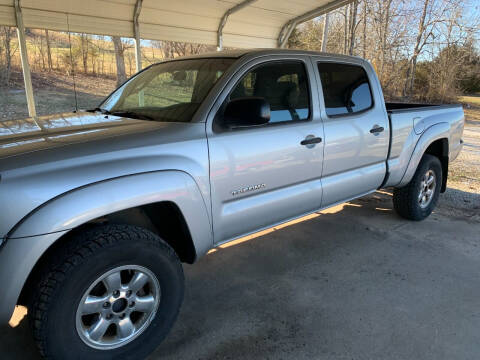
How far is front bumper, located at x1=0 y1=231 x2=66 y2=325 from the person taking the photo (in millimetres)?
1749

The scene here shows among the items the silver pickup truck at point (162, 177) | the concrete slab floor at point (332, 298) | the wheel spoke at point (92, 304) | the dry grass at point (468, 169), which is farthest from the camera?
the dry grass at point (468, 169)

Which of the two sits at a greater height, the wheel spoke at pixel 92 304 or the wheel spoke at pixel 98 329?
the wheel spoke at pixel 92 304

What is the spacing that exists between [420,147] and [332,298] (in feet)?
7.31

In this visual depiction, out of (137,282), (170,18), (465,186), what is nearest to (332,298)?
(137,282)

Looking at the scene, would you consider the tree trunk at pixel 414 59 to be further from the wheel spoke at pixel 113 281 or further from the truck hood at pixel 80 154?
the wheel spoke at pixel 113 281

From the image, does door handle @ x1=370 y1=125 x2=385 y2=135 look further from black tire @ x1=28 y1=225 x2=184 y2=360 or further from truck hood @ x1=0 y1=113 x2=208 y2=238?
black tire @ x1=28 y1=225 x2=184 y2=360

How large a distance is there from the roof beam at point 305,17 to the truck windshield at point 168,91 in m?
6.70

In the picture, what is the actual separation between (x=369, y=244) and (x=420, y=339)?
1.56m

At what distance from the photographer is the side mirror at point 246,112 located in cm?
250

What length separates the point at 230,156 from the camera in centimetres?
258

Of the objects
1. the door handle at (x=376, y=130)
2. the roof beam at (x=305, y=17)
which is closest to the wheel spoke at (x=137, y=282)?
the door handle at (x=376, y=130)

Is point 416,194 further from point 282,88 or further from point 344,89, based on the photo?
point 282,88

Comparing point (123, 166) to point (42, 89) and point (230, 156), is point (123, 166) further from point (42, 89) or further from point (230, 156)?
point (42, 89)

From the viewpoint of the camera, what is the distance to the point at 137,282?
2215 mm
